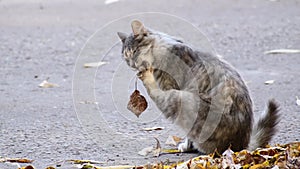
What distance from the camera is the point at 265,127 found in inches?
149

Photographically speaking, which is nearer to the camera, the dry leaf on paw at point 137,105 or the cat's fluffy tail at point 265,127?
the cat's fluffy tail at point 265,127

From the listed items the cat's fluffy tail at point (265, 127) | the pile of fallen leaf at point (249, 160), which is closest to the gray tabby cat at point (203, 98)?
the cat's fluffy tail at point (265, 127)

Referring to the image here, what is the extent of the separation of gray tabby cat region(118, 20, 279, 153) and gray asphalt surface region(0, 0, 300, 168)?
0.61 ft

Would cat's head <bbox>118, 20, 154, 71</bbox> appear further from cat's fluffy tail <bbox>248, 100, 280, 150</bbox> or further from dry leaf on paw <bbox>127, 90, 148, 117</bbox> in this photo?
cat's fluffy tail <bbox>248, 100, 280, 150</bbox>

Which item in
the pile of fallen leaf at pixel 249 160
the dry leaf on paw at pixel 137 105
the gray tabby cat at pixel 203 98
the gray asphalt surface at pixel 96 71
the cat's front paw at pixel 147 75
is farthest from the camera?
the gray asphalt surface at pixel 96 71

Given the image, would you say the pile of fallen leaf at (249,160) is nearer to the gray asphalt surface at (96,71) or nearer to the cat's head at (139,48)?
the gray asphalt surface at (96,71)

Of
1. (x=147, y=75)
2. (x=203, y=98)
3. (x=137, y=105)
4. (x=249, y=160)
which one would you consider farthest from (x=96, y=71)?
(x=249, y=160)

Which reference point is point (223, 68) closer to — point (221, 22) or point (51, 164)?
point (51, 164)

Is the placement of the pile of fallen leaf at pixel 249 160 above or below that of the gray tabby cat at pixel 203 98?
below

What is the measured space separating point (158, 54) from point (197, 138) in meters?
0.55

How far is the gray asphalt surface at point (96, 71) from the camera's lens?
4199 millimetres

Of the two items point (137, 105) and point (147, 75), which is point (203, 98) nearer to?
point (147, 75)

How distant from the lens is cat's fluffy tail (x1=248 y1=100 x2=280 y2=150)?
374cm

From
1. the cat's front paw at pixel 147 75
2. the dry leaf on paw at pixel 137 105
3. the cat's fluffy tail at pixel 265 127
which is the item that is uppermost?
the cat's front paw at pixel 147 75
